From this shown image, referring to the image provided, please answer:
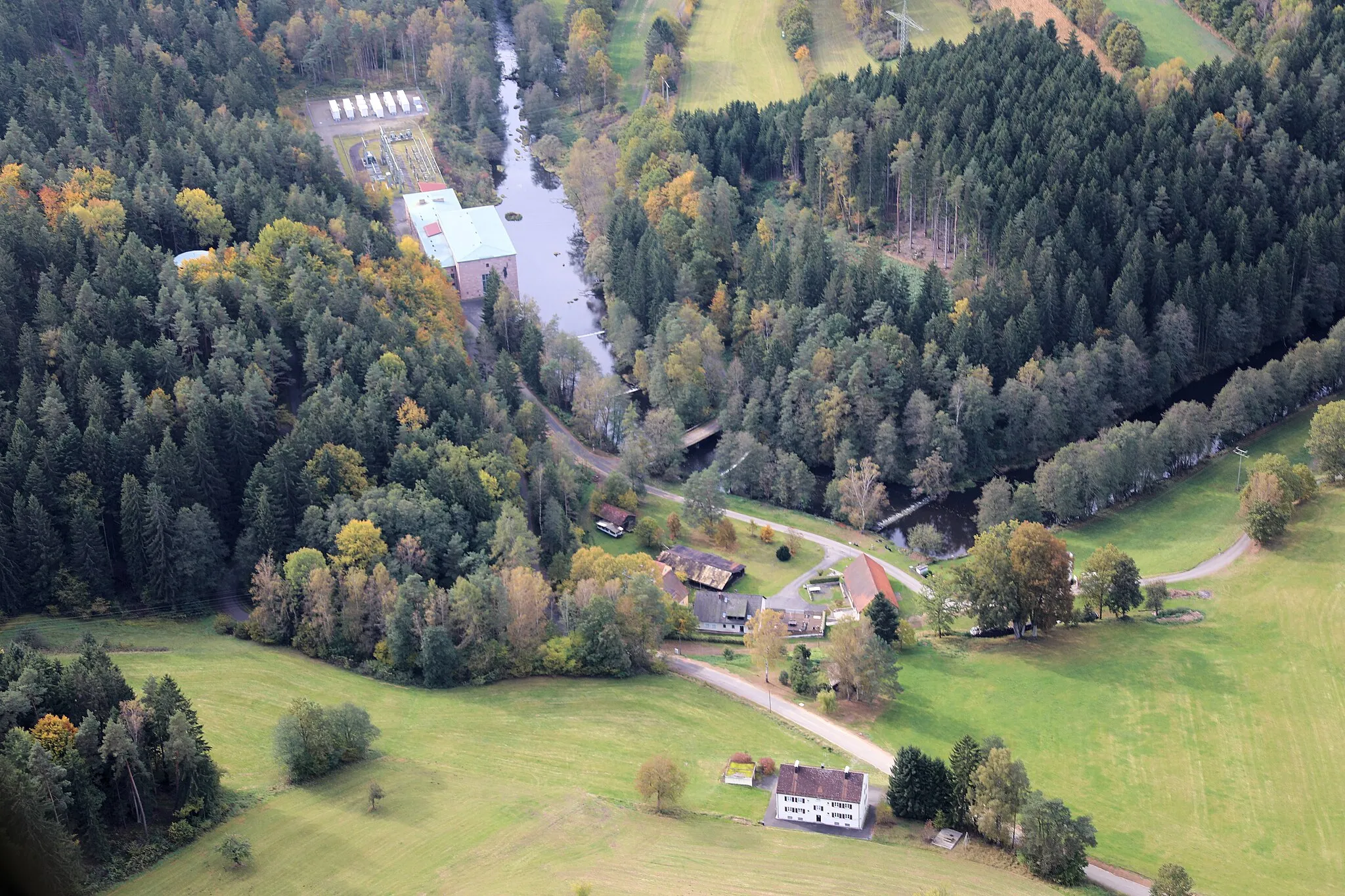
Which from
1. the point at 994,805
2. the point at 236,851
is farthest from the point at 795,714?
the point at 236,851

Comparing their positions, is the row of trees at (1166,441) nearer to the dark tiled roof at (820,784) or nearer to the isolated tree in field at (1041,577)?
the isolated tree in field at (1041,577)

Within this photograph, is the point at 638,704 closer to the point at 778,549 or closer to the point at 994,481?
the point at 778,549

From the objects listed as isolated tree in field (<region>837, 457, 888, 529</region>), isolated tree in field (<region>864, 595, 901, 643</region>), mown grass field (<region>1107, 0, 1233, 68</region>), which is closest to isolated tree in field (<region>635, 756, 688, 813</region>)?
isolated tree in field (<region>864, 595, 901, 643</region>)

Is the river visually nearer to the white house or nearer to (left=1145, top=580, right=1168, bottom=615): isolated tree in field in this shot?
→ (left=1145, top=580, right=1168, bottom=615): isolated tree in field

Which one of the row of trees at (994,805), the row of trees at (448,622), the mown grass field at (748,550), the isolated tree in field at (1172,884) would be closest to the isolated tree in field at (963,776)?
the row of trees at (994,805)

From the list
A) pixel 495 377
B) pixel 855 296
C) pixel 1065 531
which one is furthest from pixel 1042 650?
pixel 495 377

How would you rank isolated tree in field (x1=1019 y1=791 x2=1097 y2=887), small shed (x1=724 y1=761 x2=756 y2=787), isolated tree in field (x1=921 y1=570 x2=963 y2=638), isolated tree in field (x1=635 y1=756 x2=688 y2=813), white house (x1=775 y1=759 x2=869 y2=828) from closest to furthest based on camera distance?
isolated tree in field (x1=1019 y1=791 x2=1097 y2=887)
isolated tree in field (x1=635 y1=756 x2=688 y2=813)
white house (x1=775 y1=759 x2=869 y2=828)
small shed (x1=724 y1=761 x2=756 y2=787)
isolated tree in field (x1=921 y1=570 x2=963 y2=638)

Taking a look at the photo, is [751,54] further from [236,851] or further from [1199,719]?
[236,851]
